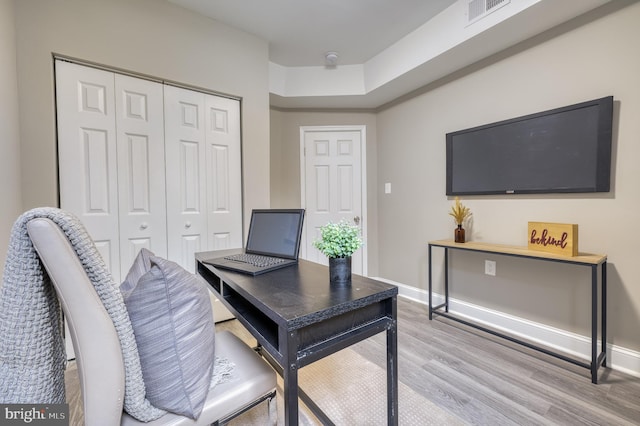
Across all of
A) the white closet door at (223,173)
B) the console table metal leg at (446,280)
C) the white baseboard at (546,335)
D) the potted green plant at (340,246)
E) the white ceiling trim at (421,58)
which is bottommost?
the white baseboard at (546,335)

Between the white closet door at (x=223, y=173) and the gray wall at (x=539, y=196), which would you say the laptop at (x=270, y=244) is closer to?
the white closet door at (x=223, y=173)

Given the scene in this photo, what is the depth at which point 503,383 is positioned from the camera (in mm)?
1687

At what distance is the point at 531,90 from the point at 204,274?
105 inches

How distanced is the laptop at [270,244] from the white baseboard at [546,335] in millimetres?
2004

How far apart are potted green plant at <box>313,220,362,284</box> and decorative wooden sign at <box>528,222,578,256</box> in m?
1.61

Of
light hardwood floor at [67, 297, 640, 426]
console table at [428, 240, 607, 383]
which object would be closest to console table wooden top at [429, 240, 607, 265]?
console table at [428, 240, 607, 383]

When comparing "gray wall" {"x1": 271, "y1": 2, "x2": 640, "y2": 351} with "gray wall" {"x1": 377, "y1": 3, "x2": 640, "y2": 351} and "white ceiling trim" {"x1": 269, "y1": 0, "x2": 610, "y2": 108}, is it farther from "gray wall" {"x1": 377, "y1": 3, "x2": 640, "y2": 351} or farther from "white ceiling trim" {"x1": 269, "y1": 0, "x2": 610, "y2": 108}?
"white ceiling trim" {"x1": 269, "y1": 0, "x2": 610, "y2": 108}

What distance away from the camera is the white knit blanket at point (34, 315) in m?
0.62

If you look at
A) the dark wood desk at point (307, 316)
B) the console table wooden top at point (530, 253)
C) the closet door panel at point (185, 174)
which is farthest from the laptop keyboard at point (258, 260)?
the console table wooden top at point (530, 253)

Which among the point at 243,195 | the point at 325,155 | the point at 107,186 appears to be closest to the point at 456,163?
the point at 325,155

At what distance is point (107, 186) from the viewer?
2010 millimetres

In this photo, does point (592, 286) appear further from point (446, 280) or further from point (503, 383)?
point (446, 280)

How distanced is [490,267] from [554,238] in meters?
0.64
